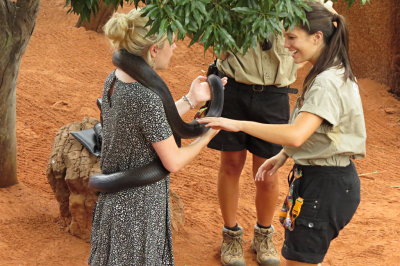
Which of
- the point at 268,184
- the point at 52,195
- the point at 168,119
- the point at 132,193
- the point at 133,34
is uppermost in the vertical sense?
the point at 133,34

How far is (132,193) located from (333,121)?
1016mm

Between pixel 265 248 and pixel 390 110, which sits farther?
pixel 390 110

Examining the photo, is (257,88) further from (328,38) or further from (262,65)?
(328,38)

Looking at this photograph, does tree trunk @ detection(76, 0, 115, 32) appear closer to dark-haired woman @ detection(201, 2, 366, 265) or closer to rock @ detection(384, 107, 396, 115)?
rock @ detection(384, 107, 396, 115)

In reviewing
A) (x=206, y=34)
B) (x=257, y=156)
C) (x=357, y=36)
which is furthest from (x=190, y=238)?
(x=357, y=36)

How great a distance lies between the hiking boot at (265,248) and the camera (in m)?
5.04

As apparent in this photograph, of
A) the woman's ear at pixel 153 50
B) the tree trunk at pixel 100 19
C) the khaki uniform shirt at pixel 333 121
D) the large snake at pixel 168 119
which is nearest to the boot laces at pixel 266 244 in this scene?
the khaki uniform shirt at pixel 333 121

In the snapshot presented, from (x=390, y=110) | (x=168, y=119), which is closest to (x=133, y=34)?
(x=168, y=119)

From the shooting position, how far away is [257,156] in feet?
16.1

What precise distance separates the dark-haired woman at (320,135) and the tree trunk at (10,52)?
249cm

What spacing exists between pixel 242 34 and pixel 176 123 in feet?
1.73

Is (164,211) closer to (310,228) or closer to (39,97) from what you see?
(310,228)

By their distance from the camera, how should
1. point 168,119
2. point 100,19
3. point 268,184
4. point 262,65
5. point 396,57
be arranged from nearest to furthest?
1. point 168,119
2. point 262,65
3. point 268,184
4. point 396,57
5. point 100,19

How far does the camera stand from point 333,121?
136 inches
